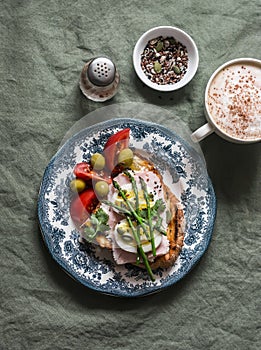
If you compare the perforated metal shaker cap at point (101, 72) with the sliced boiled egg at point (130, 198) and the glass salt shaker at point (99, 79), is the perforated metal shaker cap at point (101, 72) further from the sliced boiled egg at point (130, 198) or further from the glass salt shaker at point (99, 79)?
the sliced boiled egg at point (130, 198)

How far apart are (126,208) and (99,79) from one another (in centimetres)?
38

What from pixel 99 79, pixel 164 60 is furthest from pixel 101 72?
pixel 164 60

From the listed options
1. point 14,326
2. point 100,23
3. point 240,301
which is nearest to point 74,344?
point 14,326

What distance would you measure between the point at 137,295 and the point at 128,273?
7 centimetres

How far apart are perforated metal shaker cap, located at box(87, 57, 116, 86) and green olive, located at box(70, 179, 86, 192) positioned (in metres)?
0.29

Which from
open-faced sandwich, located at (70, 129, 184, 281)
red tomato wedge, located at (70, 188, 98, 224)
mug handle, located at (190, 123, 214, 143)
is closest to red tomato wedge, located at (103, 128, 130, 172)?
open-faced sandwich, located at (70, 129, 184, 281)

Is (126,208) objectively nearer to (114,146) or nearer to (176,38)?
(114,146)

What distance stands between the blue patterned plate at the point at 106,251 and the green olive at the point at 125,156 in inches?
2.1

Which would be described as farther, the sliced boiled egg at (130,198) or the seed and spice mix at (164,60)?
the seed and spice mix at (164,60)

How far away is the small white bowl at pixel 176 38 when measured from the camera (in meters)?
1.95

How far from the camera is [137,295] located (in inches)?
74.2

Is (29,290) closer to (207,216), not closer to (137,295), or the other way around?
Answer: (137,295)

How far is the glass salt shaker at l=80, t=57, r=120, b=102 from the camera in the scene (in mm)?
1885

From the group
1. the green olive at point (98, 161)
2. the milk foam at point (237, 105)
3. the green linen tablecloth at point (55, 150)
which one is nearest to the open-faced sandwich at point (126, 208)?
the green olive at point (98, 161)
